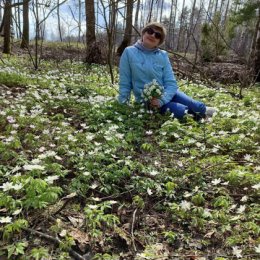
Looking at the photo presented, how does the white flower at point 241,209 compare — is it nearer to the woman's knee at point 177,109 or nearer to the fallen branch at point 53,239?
the fallen branch at point 53,239

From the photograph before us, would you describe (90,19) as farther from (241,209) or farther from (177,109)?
(241,209)

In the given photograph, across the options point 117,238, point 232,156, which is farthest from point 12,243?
point 232,156

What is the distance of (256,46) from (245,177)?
8.90 meters

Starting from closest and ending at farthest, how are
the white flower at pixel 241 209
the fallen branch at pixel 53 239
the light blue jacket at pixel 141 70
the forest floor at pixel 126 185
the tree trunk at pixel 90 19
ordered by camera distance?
the fallen branch at pixel 53 239 < the forest floor at pixel 126 185 < the white flower at pixel 241 209 < the light blue jacket at pixel 141 70 < the tree trunk at pixel 90 19

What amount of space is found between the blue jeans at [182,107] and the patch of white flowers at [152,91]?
0.81 ft

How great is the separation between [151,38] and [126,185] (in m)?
3.10

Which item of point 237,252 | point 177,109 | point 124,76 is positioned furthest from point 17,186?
point 124,76

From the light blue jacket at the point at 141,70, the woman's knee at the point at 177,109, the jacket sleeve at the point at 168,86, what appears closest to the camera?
the woman's knee at the point at 177,109

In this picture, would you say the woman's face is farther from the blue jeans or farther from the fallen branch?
the fallen branch

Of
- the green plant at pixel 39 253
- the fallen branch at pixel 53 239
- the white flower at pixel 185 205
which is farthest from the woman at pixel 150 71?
the green plant at pixel 39 253

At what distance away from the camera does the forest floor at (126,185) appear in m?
2.64

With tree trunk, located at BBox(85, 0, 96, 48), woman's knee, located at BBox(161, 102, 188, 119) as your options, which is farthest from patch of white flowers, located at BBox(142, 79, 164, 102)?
tree trunk, located at BBox(85, 0, 96, 48)

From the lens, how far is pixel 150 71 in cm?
582

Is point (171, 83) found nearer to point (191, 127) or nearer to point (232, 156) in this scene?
point (191, 127)
